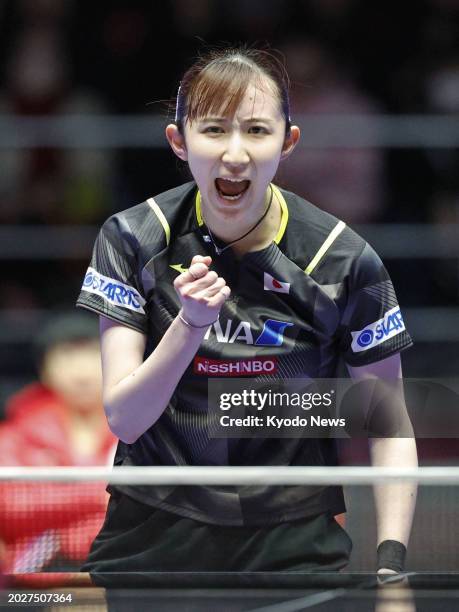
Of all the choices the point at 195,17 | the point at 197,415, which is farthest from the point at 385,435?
the point at 195,17

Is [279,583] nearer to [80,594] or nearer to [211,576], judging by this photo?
[211,576]

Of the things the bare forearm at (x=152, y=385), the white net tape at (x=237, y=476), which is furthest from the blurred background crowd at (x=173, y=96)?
the white net tape at (x=237, y=476)

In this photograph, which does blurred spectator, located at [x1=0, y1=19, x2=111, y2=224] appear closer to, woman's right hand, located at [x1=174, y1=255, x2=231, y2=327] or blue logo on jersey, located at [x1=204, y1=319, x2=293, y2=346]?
blue logo on jersey, located at [x1=204, y1=319, x2=293, y2=346]

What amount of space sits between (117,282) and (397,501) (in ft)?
1.97

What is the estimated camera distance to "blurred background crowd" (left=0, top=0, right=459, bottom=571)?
4867 mm

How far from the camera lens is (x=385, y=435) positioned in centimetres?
215

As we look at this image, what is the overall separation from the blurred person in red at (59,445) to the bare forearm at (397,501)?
1.57 feet

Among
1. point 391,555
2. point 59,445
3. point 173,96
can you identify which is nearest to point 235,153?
point 391,555

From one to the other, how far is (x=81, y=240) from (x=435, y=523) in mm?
3055

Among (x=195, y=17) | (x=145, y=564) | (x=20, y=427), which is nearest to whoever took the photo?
(x=145, y=564)

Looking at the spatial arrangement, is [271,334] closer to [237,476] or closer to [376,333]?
[376,333]

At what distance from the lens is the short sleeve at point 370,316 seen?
2113 millimetres

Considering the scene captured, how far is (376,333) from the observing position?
213cm

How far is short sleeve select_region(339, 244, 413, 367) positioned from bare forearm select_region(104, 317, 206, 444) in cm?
32
